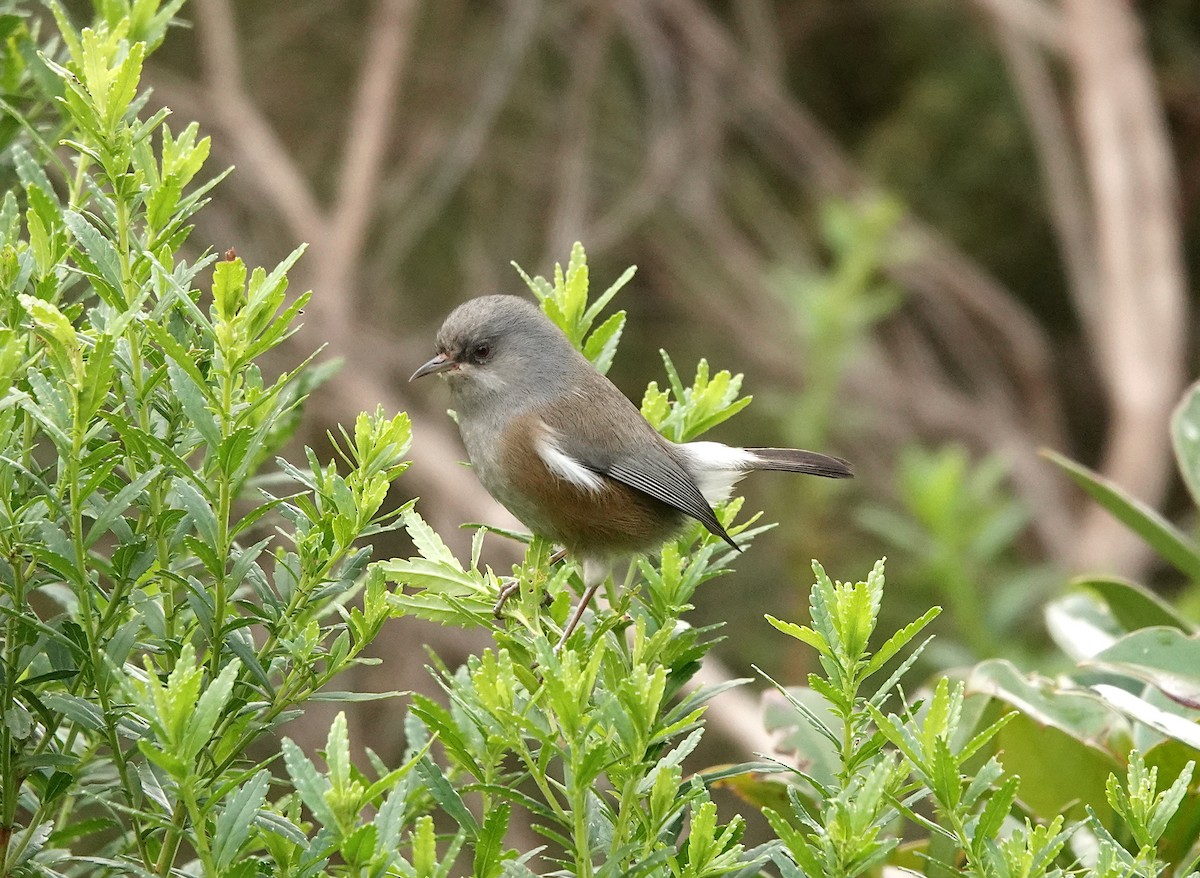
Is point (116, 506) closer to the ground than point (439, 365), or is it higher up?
closer to the ground

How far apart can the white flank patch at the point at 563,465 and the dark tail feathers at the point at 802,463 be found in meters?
0.44

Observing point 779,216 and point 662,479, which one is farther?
point 779,216

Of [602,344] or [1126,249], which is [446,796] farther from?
[1126,249]

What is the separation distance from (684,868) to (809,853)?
134 mm

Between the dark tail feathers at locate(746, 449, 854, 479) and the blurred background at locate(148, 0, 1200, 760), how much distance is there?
2032mm

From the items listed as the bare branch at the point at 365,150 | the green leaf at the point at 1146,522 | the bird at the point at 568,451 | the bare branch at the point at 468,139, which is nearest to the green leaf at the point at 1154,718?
the green leaf at the point at 1146,522

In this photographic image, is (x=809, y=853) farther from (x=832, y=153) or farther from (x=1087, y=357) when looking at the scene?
(x=1087, y=357)

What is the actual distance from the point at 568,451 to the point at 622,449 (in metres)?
0.14

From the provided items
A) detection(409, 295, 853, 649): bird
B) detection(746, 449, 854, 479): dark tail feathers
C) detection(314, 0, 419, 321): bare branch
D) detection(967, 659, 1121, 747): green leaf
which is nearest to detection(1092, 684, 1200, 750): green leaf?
detection(967, 659, 1121, 747): green leaf

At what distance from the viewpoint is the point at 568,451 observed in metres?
2.95

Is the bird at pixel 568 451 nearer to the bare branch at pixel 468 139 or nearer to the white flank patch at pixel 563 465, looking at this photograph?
the white flank patch at pixel 563 465

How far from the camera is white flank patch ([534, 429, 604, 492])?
Answer: 2844 mm

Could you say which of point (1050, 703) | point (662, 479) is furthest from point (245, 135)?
point (1050, 703)

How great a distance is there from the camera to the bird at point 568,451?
275cm
